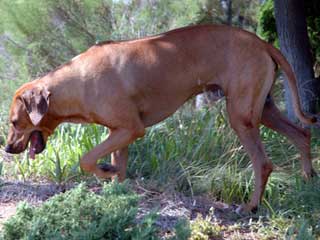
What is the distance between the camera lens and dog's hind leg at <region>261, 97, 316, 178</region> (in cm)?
716

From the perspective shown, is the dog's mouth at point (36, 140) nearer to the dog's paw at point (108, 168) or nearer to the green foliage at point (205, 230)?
the dog's paw at point (108, 168)

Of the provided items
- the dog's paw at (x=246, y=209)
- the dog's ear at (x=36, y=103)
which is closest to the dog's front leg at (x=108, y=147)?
the dog's ear at (x=36, y=103)

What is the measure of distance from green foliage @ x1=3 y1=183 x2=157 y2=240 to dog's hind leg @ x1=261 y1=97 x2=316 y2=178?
105 inches

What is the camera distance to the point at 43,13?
10688 millimetres

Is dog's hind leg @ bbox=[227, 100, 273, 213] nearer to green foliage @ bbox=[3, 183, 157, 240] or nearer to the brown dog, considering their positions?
the brown dog

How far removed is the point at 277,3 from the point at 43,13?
360cm

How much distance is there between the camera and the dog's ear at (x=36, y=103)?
21.9 ft

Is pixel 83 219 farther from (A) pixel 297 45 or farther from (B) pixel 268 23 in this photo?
(B) pixel 268 23

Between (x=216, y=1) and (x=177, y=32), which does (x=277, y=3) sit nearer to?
(x=177, y=32)

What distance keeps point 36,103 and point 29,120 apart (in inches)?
8.9

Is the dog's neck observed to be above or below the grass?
above

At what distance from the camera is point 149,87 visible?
6.86 m

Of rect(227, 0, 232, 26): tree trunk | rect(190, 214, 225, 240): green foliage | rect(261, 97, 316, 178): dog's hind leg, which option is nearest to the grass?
rect(190, 214, 225, 240): green foliage

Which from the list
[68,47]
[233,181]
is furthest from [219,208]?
[68,47]
